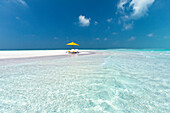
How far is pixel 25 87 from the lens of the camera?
2.88 m

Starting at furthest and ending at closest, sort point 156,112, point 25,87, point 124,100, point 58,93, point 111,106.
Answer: point 25,87 → point 58,93 → point 124,100 → point 111,106 → point 156,112

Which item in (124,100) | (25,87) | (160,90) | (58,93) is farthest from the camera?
(25,87)

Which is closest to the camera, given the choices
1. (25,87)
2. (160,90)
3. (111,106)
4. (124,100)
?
(111,106)

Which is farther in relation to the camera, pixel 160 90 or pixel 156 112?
pixel 160 90

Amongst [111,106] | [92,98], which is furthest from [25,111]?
[111,106]

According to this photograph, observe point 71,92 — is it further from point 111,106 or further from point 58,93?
point 111,106

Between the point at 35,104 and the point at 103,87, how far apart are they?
218 centimetres

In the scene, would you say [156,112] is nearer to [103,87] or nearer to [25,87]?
[103,87]

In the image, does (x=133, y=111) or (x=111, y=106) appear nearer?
(x=133, y=111)

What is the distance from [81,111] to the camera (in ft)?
5.93

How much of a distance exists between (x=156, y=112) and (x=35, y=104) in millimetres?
2935

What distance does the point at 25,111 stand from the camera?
1.79 m

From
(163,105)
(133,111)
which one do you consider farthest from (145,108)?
(163,105)

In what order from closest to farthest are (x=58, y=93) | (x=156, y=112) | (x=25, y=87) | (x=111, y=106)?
(x=156, y=112)
(x=111, y=106)
(x=58, y=93)
(x=25, y=87)
